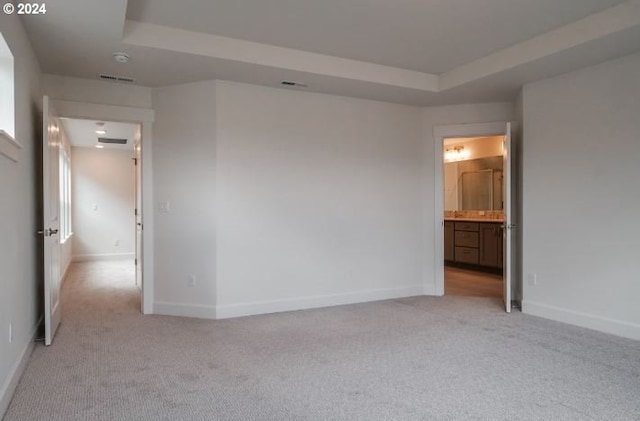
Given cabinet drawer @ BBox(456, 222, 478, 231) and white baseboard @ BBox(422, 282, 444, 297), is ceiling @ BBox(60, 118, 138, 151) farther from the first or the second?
cabinet drawer @ BBox(456, 222, 478, 231)

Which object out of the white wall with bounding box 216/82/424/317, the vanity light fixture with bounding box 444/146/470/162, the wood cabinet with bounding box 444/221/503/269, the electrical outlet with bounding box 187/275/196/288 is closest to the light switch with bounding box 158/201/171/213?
the white wall with bounding box 216/82/424/317

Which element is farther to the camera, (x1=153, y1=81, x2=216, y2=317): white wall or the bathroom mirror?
the bathroom mirror

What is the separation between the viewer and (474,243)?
7016 mm

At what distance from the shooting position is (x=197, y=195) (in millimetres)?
4242

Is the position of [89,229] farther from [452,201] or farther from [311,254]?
[452,201]

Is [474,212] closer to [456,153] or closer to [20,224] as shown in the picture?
[456,153]

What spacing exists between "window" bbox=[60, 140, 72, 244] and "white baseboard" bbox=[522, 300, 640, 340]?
671 cm

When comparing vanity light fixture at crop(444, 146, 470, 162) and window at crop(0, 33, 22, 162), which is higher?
vanity light fixture at crop(444, 146, 470, 162)

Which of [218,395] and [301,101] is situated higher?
[301,101]

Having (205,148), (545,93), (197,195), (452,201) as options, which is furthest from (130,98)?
(452,201)

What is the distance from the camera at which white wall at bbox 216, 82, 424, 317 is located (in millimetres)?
4273

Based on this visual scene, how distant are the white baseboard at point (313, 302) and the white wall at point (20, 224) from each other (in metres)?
1.64

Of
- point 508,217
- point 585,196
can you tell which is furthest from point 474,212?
point 585,196

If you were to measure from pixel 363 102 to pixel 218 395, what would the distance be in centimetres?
353
